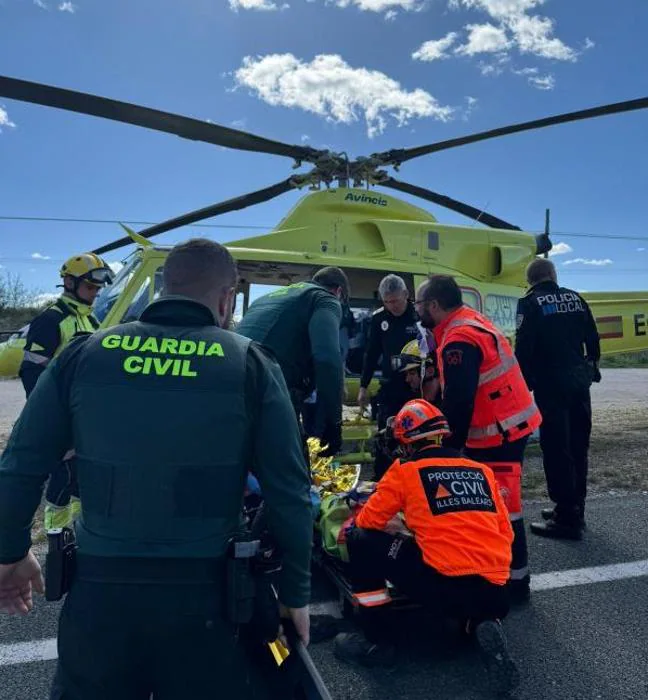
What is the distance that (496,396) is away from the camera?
332 centimetres

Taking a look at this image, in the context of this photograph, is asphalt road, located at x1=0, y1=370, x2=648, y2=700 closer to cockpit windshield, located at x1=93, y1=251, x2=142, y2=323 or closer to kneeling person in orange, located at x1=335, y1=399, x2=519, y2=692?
kneeling person in orange, located at x1=335, y1=399, x2=519, y2=692

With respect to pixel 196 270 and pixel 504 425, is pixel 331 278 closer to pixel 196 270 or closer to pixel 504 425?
pixel 504 425

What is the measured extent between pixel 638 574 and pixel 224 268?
130 inches

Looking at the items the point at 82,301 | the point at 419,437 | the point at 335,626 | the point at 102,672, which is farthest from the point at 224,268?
the point at 82,301

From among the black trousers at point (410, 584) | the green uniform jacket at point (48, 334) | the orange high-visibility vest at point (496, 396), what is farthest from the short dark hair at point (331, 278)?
the green uniform jacket at point (48, 334)

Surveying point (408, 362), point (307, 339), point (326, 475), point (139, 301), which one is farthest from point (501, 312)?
point (307, 339)

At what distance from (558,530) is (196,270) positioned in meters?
3.57

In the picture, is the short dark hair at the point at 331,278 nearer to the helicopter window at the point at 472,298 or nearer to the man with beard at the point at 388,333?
the man with beard at the point at 388,333

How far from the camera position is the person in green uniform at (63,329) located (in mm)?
3916

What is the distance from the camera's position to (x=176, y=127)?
210 inches

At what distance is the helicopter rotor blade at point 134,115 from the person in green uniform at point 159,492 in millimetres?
3987

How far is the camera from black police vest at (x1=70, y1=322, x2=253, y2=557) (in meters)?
1.38

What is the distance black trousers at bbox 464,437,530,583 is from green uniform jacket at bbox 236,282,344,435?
88 centimetres

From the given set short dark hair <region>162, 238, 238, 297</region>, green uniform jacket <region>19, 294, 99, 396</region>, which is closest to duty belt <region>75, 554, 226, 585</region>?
short dark hair <region>162, 238, 238, 297</region>
